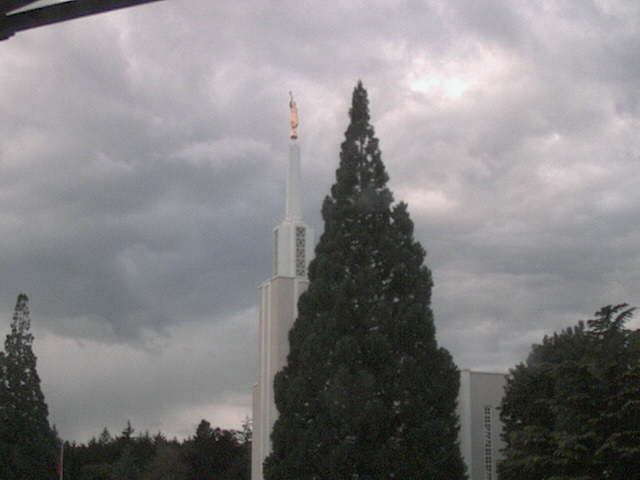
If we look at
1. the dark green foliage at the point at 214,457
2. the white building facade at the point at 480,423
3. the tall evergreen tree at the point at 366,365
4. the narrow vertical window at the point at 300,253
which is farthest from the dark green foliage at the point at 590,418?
the dark green foliage at the point at 214,457

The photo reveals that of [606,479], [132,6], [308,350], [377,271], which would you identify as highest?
[377,271]

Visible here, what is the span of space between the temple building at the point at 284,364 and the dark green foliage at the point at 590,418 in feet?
15.7

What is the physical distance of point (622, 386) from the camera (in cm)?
2245

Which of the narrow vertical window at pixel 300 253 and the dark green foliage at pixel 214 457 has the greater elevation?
the narrow vertical window at pixel 300 253

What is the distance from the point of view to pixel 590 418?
75.3 ft

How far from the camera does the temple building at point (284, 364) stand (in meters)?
32.1

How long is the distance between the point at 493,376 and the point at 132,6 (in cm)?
3026

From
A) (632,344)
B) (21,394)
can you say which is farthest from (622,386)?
(21,394)

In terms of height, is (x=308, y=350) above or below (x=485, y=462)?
above

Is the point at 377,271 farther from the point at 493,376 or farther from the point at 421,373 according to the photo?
the point at 493,376

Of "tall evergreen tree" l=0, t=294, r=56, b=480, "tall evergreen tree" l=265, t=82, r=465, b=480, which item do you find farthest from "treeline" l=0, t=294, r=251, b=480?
"tall evergreen tree" l=265, t=82, r=465, b=480

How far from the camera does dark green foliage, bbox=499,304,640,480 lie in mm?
22344

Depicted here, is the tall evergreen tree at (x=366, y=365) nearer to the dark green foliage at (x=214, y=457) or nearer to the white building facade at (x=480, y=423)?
the white building facade at (x=480, y=423)

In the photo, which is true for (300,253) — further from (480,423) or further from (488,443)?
(488,443)
